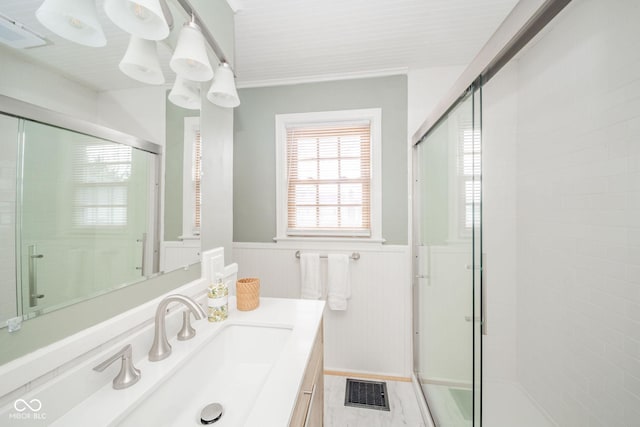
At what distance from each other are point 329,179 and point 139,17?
1424 mm

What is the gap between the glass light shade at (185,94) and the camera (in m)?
0.92

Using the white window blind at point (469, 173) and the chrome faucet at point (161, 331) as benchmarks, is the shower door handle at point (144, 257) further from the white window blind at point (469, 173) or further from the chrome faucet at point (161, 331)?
the white window blind at point (469, 173)

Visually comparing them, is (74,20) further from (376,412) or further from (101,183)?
(376,412)

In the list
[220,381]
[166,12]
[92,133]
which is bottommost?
[220,381]

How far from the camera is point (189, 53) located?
844 mm

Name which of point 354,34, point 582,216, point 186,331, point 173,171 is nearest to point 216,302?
point 186,331

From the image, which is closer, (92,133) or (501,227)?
(92,133)

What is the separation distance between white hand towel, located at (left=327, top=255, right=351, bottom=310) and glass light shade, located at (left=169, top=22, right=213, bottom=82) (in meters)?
1.41

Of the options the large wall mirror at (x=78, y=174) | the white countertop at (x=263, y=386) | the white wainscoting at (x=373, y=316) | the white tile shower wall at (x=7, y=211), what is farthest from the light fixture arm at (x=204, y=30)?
the white wainscoting at (x=373, y=316)

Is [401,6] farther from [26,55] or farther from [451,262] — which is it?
[26,55]

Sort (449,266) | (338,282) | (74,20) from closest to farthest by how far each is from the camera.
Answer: (74,20)
(449,266)
(338,282)

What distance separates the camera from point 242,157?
2002mm

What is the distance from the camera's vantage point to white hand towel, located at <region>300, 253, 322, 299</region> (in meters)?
1.84

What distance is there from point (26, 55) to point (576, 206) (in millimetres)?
2189
